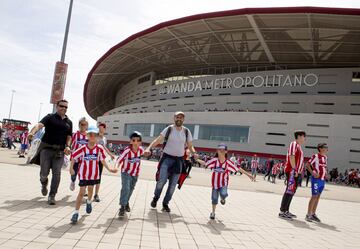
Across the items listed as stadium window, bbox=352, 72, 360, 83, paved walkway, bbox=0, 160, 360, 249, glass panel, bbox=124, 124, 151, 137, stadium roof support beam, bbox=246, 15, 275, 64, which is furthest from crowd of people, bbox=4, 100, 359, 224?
glass panel, bbox=124, 124, 151, 137

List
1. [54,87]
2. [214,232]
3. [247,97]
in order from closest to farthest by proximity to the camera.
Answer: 1. [214,232]
2. [54,87]
3. [247,97]

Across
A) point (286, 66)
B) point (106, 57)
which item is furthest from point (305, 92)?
point (106, 57)

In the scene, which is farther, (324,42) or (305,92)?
(305,92)

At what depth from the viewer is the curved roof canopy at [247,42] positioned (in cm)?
3369

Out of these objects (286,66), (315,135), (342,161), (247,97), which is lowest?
(342,161)

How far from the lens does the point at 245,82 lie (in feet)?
→ 155

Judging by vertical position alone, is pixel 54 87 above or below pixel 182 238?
above

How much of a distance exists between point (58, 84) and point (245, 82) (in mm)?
35764

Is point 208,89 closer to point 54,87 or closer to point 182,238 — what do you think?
point 54,87

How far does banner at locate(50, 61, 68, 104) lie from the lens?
14.1 m

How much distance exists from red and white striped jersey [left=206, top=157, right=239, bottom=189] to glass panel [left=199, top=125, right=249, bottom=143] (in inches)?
1345

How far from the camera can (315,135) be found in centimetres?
3750

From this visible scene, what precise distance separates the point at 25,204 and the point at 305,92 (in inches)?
1619

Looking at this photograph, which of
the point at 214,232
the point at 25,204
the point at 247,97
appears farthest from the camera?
the point at 247,97
